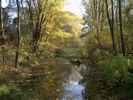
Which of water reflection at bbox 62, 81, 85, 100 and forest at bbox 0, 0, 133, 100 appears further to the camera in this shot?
forest at bbox 0, 0, 133, 100

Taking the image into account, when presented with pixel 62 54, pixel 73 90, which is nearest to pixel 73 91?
pixel 73 90

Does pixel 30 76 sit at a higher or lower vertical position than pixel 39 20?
lower

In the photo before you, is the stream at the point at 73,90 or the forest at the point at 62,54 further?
the forest at the point at 62,54

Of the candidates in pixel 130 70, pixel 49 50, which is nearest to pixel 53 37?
pixel 49 50

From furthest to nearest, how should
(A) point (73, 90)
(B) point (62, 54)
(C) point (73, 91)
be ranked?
1. (B) point (62, 54)
2. (A) point (73, 90)
3. (C) point (73, 91)

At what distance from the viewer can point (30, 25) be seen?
41.7 meters

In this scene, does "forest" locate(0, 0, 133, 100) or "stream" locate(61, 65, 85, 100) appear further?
"forest" locate(0, 0, 133, 100)

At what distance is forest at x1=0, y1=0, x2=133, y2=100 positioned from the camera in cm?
1964

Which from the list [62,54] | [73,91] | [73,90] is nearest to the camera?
[73,91]

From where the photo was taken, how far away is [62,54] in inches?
2142

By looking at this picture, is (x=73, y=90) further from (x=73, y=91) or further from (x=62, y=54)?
(x=62, y=54)

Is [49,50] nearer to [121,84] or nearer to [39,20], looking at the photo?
[39,20]

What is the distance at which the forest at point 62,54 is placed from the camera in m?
19.6

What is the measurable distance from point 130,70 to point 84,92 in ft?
10.2
